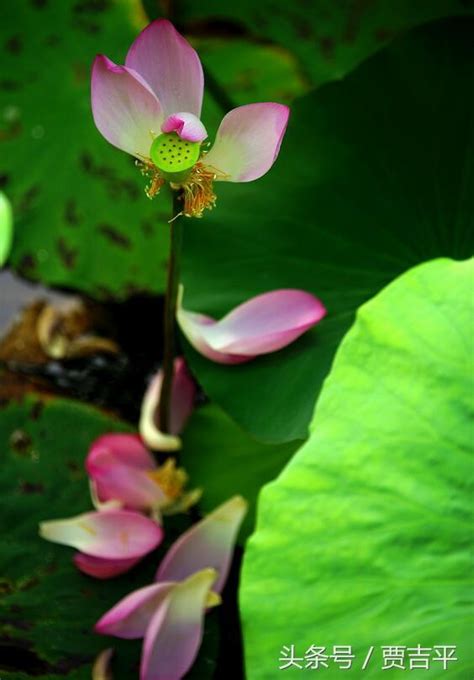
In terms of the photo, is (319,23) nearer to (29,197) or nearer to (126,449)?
(29,197)

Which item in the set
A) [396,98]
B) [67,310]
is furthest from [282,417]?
[67,310]

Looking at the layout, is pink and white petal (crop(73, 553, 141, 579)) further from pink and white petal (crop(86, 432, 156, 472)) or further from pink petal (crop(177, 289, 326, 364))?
pink petal (crop(177, 289, 326, 364))

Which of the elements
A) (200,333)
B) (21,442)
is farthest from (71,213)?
(200,333)

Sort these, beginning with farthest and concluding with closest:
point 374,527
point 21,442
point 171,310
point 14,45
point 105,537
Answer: point 14,45, point 21,442, point 105,537, point 171,310, point 374,527

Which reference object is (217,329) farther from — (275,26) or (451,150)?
(275,26)

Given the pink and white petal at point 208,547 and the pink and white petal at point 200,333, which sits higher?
the pink and white petal at point 200,333

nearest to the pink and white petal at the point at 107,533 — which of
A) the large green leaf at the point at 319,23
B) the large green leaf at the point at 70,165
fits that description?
the large green leaf at the point at 70,165

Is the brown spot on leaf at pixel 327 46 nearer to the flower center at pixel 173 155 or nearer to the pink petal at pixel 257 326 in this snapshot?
the pink petal at pixel 257 326
